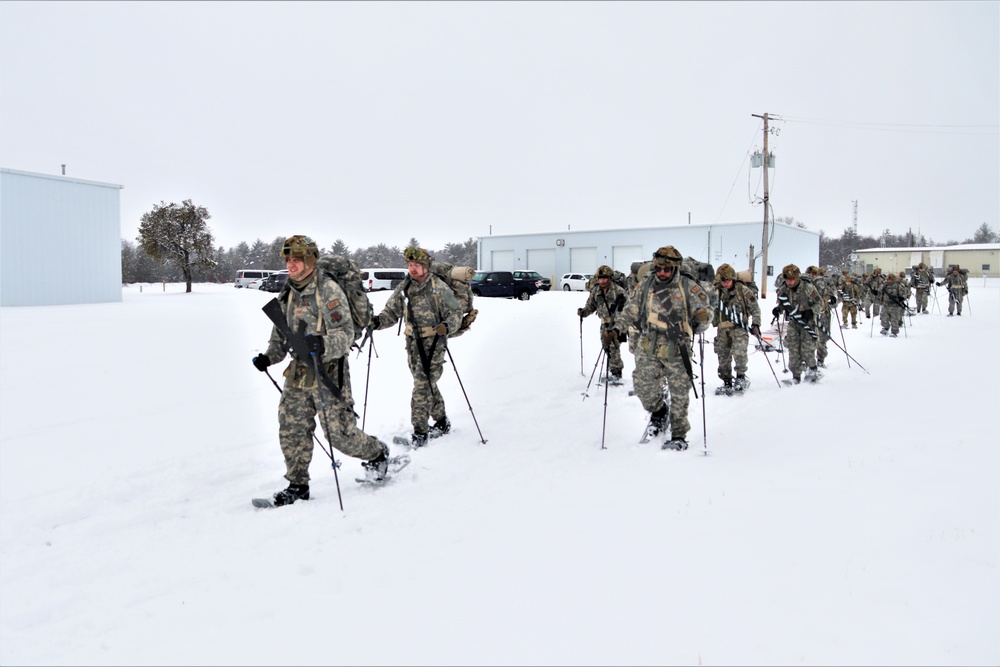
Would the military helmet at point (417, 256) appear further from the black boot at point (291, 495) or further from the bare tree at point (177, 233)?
the bare tree at point (177, 233)

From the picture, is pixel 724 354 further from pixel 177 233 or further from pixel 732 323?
pixel 177 233

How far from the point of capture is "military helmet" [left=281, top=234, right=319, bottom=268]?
4.49m

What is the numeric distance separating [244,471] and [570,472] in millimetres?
2868

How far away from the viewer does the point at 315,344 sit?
4461 mm

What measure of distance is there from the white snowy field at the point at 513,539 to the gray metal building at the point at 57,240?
15988 millimetres

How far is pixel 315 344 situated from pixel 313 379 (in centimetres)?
25

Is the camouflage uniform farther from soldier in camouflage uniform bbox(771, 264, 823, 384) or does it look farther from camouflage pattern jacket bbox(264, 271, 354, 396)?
soldier in camouflage uniform bbox(771, 264, 823, 384)

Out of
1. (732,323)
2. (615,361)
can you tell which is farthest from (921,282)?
(615,361)

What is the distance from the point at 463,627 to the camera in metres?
2.81

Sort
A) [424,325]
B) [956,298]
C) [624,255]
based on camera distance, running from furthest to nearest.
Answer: [624,255], [956,298], [424,325]

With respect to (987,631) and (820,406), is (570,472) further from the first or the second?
(820,406)

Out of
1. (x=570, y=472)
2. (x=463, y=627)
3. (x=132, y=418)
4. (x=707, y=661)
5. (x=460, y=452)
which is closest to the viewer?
(x=707, y=661)

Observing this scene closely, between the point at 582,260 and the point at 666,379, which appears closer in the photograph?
the point at 666,379

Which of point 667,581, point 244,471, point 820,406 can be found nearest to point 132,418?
point 244,471
